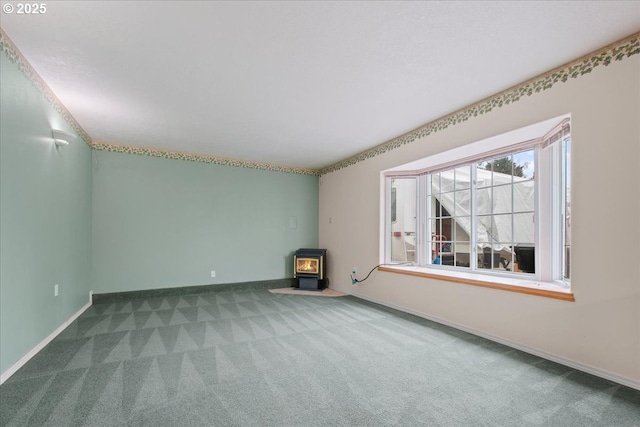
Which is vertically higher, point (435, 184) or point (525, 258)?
point (435, 184)

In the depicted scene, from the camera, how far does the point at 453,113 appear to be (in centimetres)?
346

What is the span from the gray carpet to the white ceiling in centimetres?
243

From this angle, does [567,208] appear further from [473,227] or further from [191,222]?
[191,222]

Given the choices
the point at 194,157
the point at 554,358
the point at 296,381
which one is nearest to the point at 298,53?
the point at 296,381

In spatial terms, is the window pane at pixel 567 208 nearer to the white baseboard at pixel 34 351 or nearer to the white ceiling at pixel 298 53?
the white ceiling at pixel 298 53

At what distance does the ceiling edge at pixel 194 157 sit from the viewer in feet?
15.7

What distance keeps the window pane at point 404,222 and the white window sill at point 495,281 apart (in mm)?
335

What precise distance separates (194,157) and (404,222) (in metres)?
3.75

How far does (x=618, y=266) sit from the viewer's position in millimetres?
2176

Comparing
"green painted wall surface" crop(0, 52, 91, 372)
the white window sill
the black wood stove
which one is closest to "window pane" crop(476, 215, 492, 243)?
the white window sill

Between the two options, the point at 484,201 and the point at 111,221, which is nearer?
the point at 484,201

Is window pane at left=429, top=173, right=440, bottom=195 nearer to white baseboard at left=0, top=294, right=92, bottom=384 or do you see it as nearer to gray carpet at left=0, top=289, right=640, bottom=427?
gray carpet at left=0, top=289, right=640, bottom=427

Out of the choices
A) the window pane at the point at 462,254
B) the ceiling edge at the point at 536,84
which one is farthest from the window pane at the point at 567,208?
the window pane at the point at 462,254

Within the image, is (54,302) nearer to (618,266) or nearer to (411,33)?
(411,33)
